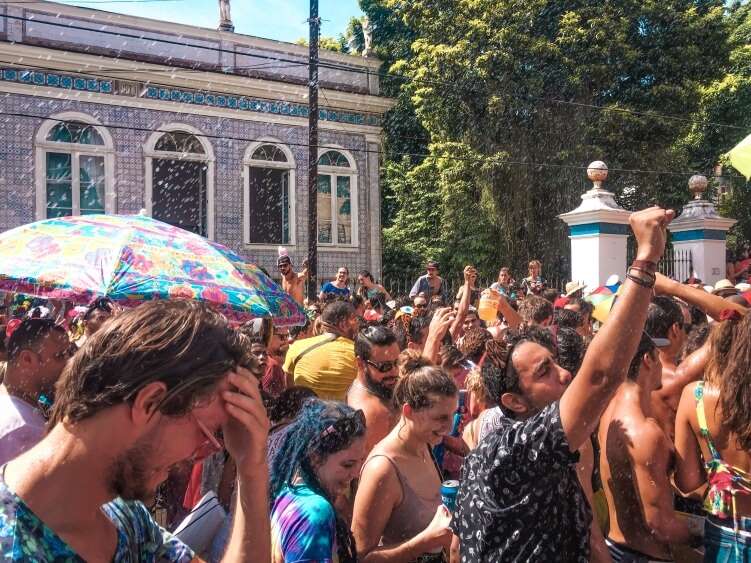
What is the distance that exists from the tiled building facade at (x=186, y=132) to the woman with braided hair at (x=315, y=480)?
14.3 meters

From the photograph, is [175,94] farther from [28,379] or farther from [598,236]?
[28,379]

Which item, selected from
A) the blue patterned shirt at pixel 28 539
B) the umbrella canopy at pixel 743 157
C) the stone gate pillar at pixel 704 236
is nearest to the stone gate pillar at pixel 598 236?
the stone gate pillar at pixel 704 236

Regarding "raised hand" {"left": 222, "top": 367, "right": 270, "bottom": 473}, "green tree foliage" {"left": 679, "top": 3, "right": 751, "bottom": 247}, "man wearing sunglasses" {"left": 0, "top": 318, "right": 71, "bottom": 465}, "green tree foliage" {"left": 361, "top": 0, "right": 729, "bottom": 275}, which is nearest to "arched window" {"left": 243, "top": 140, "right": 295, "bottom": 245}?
"green tree foliage" {"left": 361, "top": 0, "right": 729, "bottom": 275}

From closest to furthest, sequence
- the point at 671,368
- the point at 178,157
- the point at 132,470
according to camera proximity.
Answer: the point at 132,470 → the point at 671,368 → the point at 178,157

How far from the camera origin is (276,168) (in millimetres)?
18594

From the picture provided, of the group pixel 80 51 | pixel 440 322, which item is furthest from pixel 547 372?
pixel 80 51

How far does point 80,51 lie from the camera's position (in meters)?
15.8

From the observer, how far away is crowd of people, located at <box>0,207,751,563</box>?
1.55 metres

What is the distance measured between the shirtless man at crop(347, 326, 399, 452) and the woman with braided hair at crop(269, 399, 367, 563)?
4.48ft

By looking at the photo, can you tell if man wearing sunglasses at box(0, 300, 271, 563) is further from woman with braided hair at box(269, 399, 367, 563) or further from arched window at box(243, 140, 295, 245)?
arched window at box(243, 140, 295, 245)

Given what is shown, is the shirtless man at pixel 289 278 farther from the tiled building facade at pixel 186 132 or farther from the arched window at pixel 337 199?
the arched window at pixel 337 199

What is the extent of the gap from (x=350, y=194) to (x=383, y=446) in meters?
16.7

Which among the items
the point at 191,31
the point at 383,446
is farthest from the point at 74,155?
the point at 383,446

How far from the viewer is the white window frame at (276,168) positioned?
1811 centimetres
